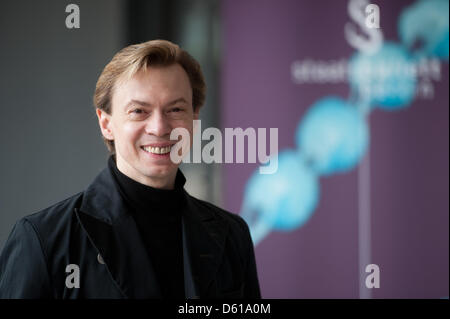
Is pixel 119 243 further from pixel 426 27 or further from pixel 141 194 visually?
pixel 426 27

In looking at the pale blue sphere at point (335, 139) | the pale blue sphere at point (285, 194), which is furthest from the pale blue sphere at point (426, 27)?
the pale blue sphere at point (285, 194)

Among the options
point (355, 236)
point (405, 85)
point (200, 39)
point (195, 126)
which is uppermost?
point (200, 39)

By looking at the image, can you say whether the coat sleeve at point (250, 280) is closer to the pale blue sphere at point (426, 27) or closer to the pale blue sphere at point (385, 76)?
the pale blue sphere at point (385, 76)

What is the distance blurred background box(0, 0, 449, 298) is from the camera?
2.65 metres

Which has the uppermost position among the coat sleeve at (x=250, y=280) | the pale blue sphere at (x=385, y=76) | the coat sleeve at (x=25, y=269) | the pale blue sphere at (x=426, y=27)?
the pale blue sphere at (x=426, y=27)

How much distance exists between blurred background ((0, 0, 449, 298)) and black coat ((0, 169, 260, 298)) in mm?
1377

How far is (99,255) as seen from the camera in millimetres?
1067

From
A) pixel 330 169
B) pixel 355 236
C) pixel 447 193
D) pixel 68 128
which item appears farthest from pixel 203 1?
pixel 447 193

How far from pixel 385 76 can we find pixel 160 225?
1.96 meters

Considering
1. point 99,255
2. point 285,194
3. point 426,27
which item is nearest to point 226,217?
point 99,255

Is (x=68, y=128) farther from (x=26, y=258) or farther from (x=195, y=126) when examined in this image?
(x=26, y=258)

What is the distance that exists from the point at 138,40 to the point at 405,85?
1497mm

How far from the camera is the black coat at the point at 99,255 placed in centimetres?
101

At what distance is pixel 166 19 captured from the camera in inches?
97.0
